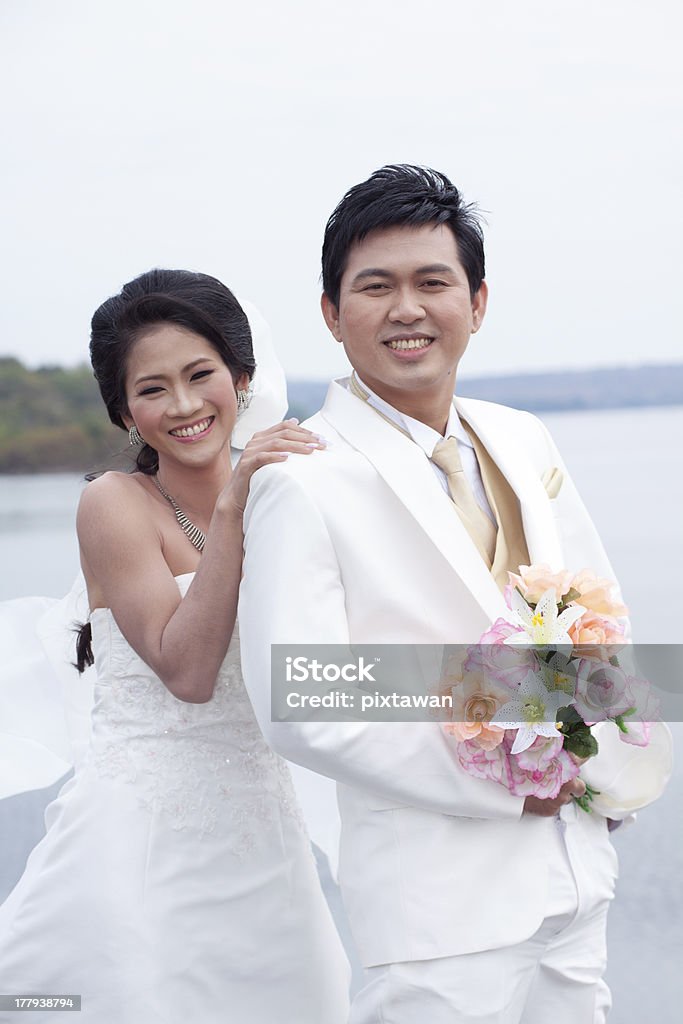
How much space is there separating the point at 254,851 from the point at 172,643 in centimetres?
38

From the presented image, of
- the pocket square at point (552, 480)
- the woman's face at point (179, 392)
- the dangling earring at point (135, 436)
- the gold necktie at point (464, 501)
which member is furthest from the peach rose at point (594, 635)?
the dangling earring at point (135, 436)

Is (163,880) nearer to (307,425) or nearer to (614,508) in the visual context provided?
(307,425)

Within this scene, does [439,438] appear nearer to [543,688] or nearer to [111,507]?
[543,688]

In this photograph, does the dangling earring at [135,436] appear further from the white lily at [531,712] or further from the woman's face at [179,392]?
the white lily at [531,712]

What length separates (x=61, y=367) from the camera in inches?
339

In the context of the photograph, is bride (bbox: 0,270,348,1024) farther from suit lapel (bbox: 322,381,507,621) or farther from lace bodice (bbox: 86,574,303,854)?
suit lapel (bbox: 322,381,507,621)

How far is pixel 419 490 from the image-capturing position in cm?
163

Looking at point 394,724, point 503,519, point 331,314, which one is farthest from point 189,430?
point 394,724

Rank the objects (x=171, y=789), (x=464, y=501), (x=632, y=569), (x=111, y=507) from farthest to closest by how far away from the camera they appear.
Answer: (x=632, y=569) < (x=111, y=507) < (x=171, y=789) < (x=464, y=501)

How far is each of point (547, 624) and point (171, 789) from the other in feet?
2.52

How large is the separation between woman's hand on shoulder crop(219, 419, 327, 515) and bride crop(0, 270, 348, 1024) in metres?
0.02

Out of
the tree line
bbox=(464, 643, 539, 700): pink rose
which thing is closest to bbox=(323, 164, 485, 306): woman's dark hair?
bbox=(464, 643, 539, 700): pink rose

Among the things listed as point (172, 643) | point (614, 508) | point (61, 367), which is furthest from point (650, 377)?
point (172, 643)

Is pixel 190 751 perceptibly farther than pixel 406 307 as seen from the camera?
Yes
